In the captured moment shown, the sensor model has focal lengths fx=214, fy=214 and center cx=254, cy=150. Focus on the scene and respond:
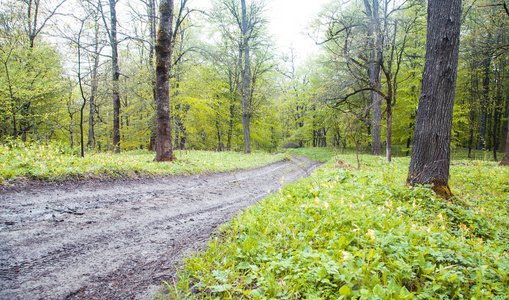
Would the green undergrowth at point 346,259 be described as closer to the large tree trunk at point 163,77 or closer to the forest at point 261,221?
the forest at point 261,221

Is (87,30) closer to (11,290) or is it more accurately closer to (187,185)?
(187,185)

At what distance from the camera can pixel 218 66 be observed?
14.7 meters

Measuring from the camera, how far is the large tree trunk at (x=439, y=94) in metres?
4.29

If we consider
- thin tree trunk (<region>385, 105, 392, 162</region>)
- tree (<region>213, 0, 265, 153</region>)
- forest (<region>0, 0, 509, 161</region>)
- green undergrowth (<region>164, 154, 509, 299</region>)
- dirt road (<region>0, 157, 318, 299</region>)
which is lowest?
dirt road (<region>0, 157, 318, 299</region>)

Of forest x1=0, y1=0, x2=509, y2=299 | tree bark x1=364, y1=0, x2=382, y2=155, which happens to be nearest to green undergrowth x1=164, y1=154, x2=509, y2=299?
forest x1=0, y1=0, x2=509, y2=299

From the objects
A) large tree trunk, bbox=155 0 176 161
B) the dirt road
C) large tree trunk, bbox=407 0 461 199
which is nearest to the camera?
the dirt road

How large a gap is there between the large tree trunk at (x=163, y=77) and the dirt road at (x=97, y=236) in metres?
3.56

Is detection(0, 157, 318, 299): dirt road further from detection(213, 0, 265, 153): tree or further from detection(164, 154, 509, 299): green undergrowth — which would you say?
detection(213, 0, 265, 153): tree

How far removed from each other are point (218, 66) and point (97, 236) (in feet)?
44.8

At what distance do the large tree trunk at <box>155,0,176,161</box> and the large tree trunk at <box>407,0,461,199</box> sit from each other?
8.28 m

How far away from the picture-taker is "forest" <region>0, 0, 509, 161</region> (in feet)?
30.6

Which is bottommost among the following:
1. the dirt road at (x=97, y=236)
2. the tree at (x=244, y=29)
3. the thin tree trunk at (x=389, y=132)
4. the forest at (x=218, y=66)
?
the dirt road at (x=97, y=236)

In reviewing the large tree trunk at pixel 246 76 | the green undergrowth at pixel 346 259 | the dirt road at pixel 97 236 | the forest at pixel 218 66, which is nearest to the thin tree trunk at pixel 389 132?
the forest at pixel 218 66

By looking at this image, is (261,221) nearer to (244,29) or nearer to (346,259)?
(346,259)
